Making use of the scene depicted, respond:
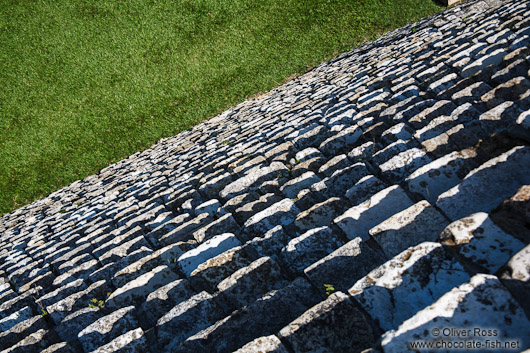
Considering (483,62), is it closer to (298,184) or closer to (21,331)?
(298,184)

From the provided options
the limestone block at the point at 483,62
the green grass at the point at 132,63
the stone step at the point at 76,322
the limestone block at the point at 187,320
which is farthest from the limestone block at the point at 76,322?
the green grass at the point at 132,63

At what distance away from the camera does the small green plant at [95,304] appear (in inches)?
113

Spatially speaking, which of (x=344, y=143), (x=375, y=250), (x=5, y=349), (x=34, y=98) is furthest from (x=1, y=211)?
(x=375, y=250)

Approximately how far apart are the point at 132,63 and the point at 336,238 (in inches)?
610

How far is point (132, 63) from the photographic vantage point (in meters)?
15.4

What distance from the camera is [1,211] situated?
1202cm

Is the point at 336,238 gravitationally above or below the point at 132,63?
below

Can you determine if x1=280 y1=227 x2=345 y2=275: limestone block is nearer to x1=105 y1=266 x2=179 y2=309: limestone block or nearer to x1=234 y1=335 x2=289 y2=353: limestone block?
x1=234 y1=335 x2=289 y2=353: limestone block

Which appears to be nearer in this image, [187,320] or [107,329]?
[187,320]

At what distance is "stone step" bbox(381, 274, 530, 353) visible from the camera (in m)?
1.31

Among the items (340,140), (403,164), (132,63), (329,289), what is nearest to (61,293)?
(329,289)

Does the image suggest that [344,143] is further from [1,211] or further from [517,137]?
[1,211]

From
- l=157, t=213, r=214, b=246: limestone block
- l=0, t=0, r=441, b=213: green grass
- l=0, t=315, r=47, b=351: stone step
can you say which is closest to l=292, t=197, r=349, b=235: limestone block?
l=157, t=213, r=214, b=246: limestone block

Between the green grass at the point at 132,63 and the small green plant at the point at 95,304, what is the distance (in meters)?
10.3
